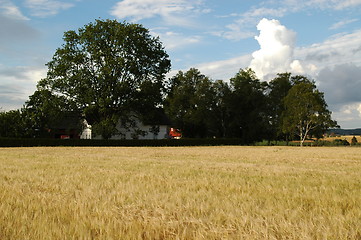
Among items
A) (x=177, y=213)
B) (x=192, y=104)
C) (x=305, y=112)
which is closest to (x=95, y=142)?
(x=192, y=104)

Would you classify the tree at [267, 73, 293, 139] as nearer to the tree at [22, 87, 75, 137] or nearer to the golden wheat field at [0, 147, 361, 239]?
the tree at [22, 87, 75, 137]

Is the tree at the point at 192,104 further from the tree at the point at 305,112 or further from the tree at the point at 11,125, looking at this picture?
the tree at the point at 11,125

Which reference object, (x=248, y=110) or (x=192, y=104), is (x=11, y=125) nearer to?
(x=192, y=104)

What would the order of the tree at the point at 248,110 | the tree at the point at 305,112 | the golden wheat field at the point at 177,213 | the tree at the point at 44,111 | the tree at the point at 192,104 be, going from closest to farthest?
the golden wheat field at the point at 177,213
the tree at the point at 44,111
the tree at the point at 305,112
the tree at the point at 192,104
the tree at the point at 248,110

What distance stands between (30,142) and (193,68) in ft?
134

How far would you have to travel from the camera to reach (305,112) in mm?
63281

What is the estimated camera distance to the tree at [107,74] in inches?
1827

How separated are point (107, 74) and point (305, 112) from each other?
38.7 m

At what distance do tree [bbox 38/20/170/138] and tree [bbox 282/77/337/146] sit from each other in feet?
93.8

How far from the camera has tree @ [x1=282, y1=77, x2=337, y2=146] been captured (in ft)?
206

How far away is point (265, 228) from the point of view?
12.8ft

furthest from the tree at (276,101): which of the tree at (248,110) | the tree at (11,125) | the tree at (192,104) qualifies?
the tree at (11,125)

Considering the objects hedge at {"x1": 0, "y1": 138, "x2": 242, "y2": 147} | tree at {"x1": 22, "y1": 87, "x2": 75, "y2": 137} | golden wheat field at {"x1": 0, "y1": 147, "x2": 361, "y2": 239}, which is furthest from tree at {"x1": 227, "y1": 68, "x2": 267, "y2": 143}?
golden wheat field at {"x1": 0, "y1": 147, "x2": 361, "y2": 239}

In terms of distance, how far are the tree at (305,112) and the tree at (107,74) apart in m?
28.6
